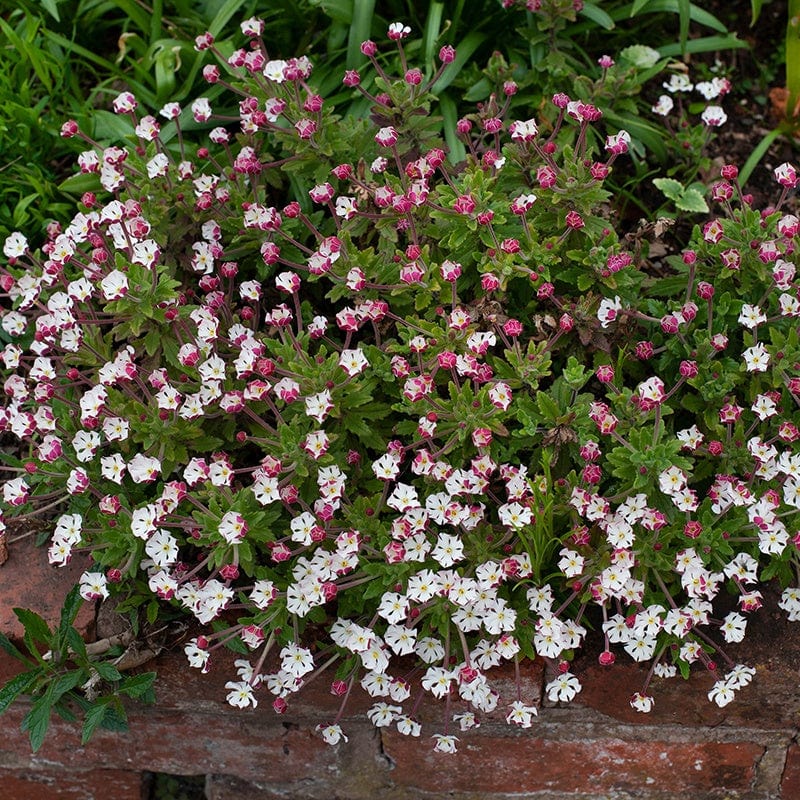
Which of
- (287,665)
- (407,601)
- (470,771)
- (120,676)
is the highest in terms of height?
(407,601)

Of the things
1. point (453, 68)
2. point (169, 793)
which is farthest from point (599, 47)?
point (169, 793)

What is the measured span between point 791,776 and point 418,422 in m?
1.69

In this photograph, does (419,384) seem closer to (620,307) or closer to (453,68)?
(620,307)

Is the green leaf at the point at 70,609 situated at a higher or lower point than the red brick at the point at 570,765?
higher

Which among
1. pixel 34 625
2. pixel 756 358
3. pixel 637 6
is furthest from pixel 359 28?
pixel 34 625

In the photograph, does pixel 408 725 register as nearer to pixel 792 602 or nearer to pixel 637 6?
pixel 792 602

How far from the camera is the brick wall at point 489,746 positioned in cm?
295

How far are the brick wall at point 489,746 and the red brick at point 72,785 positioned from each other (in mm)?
14

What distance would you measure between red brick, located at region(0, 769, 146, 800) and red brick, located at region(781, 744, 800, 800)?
220 cm

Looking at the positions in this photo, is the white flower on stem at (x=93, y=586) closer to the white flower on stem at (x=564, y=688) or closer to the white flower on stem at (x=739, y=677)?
the white flower on stem at (x=564, y=688)

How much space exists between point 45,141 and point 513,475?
96.0 inches

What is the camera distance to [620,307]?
293 centimetres

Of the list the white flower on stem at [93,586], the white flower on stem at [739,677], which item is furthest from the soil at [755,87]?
the white flower on stem at [93,586]

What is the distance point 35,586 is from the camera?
3176 mm
